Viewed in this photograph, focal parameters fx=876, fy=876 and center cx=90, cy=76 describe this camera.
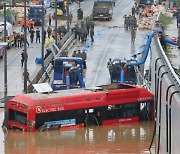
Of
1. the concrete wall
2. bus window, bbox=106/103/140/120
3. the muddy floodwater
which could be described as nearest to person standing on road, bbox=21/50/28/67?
bus window, bbox=106/103/140/120

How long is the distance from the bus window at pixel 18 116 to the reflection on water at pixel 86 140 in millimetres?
516

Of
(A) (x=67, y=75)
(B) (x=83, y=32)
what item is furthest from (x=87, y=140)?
(B) (x=83, y=32)

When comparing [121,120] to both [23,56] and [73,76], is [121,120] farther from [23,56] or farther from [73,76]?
[23,56]

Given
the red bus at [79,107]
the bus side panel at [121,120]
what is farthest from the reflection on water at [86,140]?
the red bus at [79,107]

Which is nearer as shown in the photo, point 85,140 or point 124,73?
point 85,140

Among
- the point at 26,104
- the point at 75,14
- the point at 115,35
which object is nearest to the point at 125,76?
the point at 26,104

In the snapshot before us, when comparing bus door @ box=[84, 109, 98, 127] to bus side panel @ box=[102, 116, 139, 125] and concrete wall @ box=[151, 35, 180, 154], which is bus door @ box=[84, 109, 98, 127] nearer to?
bus side panel @ box=[102, 116, 139, 125]

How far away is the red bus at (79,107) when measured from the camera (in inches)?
1454

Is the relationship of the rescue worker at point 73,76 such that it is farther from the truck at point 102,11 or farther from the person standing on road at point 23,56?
the truck at point 102,11

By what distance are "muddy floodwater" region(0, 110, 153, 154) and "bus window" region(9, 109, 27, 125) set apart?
51 centimetres

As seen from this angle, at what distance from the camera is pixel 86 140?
36812 millimetres

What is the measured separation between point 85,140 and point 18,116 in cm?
305

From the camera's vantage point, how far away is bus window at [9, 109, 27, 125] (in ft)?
121

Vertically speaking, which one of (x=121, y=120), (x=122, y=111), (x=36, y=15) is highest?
(x=36, y=15)
